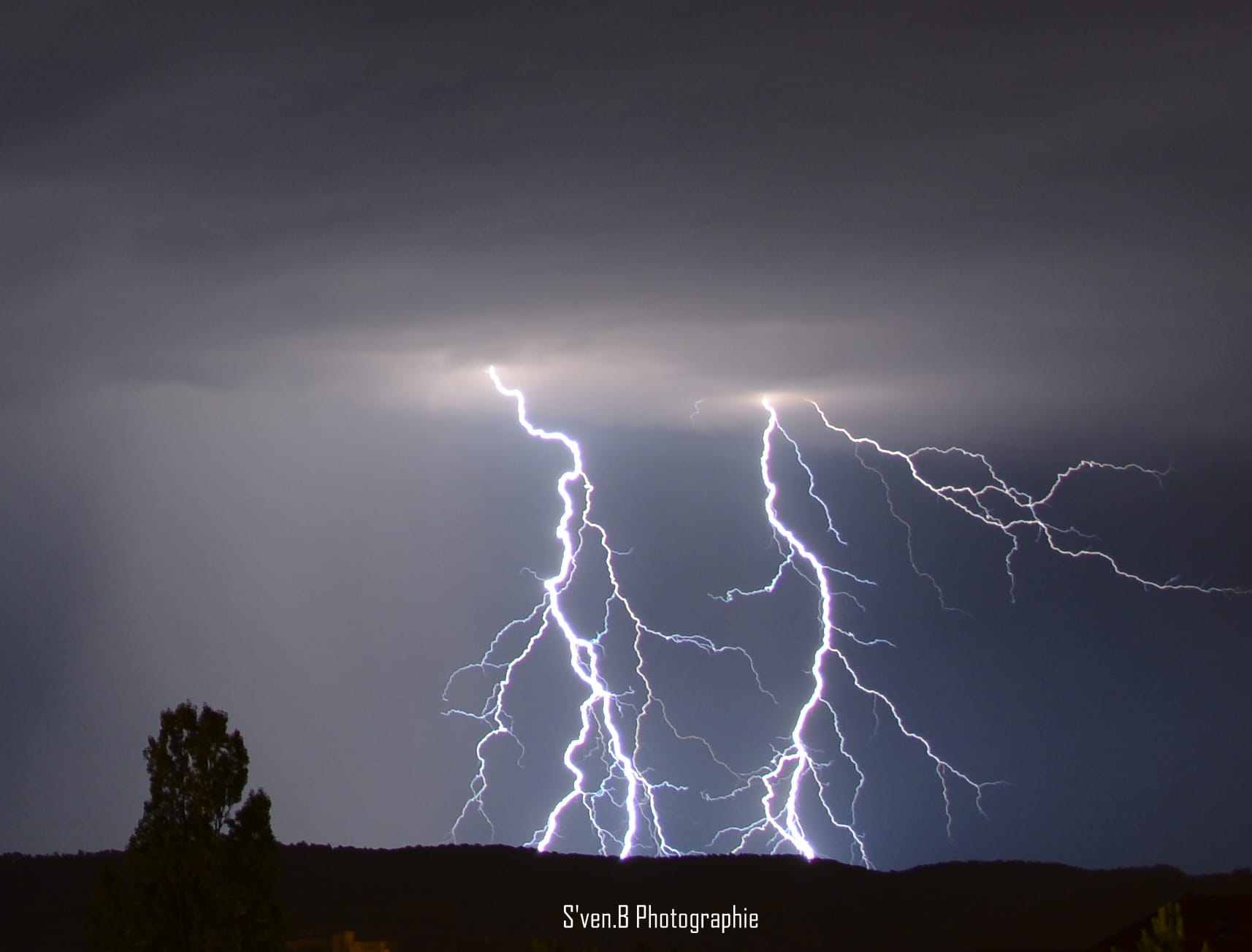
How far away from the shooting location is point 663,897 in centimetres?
4706

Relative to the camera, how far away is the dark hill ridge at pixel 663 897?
4225cm

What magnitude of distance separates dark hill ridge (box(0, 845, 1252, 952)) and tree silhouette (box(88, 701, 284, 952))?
1929 cm

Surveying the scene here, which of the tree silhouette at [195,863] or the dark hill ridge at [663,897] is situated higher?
the dark hill ridge at [663,897]

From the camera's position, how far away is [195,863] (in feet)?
65.3

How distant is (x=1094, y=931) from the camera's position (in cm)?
4203

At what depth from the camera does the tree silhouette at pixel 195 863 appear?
19531 mm

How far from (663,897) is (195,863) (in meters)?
28.9

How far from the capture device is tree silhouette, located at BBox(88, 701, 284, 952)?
19.5 m

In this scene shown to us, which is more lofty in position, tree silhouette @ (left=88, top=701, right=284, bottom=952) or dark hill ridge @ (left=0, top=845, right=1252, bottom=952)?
dark hill ridge @ (left=0, top=845, right=1252, bottom=952)

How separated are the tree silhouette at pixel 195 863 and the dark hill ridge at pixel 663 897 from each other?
1929cm

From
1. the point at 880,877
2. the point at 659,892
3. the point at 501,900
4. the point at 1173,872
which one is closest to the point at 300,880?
the point at 501,900

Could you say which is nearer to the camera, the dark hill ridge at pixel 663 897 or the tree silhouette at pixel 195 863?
the tree silhouette at pixel 195 863

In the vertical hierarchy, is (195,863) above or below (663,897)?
below

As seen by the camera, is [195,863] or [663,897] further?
[663,897]
